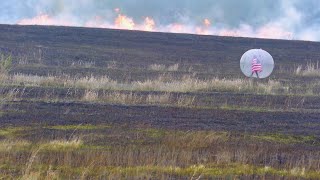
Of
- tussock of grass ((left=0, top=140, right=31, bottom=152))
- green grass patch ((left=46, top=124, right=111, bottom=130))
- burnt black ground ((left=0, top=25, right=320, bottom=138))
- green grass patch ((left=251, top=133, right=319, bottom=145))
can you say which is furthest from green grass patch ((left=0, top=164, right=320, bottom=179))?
burnt black ground ((left=0, top=25, right=320, bottom=138))

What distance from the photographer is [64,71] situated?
131 feet

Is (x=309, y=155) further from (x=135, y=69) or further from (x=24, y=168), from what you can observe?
(x=135, y=69)

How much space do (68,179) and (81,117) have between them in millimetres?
8759

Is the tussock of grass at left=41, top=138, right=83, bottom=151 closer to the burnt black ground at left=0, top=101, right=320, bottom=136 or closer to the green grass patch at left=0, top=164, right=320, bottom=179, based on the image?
the green grass patch at left=0, top=164, right=320, bottom=179

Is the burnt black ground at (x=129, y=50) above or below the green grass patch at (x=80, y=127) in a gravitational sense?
above

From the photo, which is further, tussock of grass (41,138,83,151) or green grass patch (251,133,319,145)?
green grass patch (251,133,319,145)

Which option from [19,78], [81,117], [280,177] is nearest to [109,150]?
[280,177]

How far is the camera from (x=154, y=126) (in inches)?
758

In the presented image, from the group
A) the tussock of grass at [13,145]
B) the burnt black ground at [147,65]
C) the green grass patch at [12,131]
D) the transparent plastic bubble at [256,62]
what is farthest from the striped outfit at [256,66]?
the tussock of grass at [13,145]

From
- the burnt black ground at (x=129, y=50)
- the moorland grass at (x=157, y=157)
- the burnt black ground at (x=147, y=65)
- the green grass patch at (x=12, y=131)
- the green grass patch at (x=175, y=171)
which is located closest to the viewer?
the green grass patch at (x=175, y=171)

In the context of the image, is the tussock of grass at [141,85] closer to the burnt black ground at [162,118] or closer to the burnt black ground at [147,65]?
the burnt black ground at [147,65]

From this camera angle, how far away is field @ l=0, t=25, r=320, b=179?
13441mm

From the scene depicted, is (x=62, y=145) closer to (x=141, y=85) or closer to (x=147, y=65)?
(x=141, y=85)

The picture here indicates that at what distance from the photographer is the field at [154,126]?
529 inches
